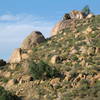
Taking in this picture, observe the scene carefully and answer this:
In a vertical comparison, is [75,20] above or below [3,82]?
above

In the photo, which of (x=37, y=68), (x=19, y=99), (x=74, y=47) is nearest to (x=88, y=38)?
(x=74, y=47)

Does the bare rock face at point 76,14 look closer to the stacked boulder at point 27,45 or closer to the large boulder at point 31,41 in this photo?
the stacked boulder at point 27,45

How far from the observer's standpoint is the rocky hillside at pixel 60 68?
1880 inches

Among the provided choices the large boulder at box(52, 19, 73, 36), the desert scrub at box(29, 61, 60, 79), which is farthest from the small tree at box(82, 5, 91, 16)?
the desert scrub at box(29, 61, 60, 79)

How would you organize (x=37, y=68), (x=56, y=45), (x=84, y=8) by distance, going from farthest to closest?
1. (x=84, y=8)
2. (x=56, y=45)
3. (x=37, y=68)

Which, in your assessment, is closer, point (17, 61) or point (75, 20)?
point (17, 61)

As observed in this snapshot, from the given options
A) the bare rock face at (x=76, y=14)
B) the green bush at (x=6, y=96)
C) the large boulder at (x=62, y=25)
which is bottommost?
the green bush at (x=6, y=96)

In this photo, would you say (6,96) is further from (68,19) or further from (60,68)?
(68,19)

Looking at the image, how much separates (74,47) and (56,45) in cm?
460

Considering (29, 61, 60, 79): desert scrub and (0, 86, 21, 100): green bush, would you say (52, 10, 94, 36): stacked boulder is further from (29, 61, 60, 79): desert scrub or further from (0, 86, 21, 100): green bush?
(0, 86, 21, 100): green bush

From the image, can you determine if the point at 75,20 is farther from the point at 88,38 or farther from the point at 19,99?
the point at 19,99

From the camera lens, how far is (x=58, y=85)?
49.1 meters

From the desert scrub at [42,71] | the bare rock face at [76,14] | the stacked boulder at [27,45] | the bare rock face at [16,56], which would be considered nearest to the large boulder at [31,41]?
the stacked boulder at [27,45]

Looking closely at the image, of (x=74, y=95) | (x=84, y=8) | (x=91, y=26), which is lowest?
(x=74, y=95)
